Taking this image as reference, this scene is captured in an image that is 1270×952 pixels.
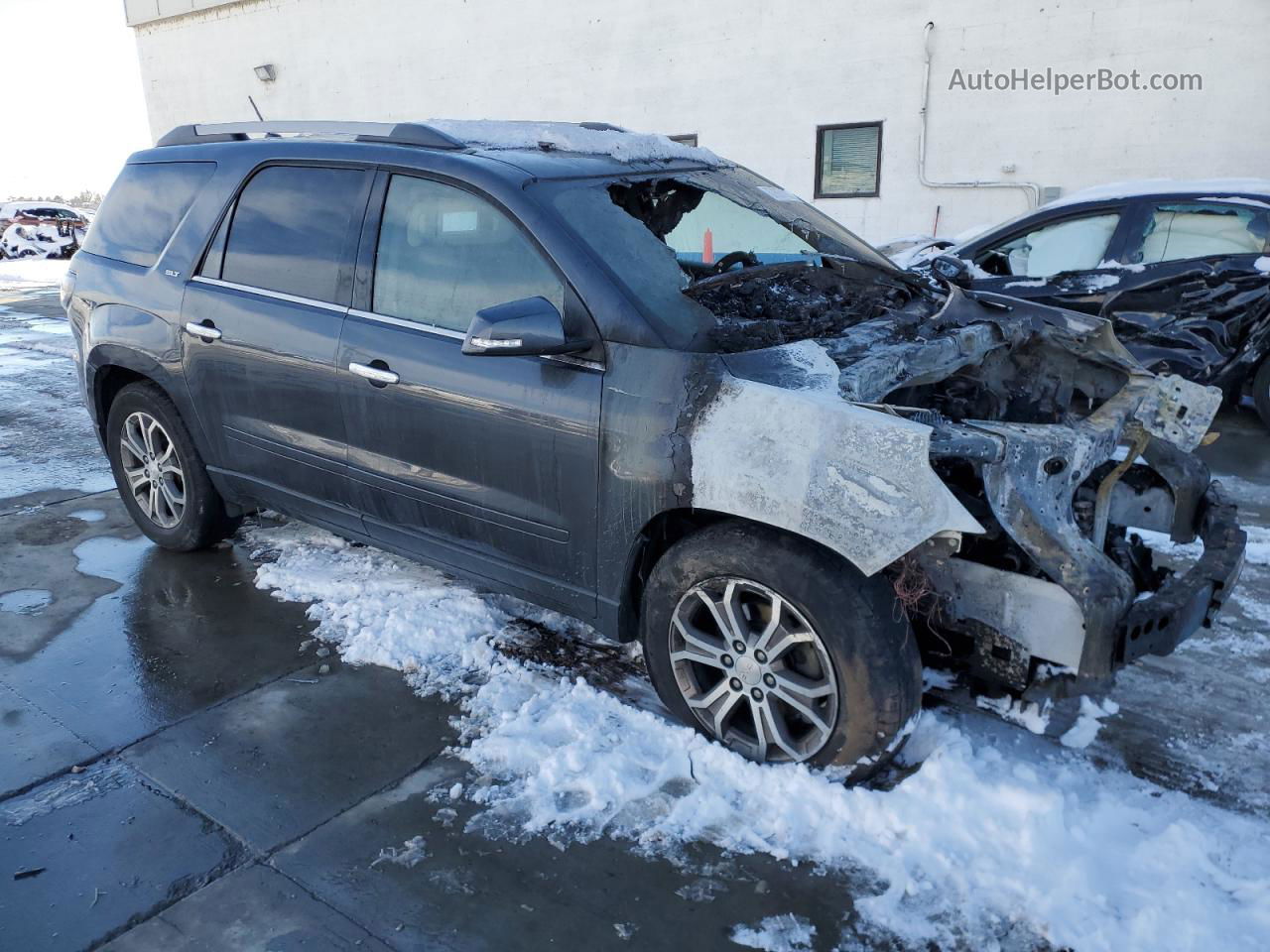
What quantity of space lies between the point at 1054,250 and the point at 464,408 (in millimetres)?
5435

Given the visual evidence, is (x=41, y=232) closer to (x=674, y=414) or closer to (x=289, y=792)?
(x=289, y=792)

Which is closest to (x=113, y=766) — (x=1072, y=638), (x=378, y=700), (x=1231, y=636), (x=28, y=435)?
(x=378, y=700)

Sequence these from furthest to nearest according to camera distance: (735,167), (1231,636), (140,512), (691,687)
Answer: (140,512) → (735,167) → (1231,636) → (691,687)

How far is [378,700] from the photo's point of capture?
11.1ft

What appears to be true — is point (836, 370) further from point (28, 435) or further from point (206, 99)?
point (206, 99)

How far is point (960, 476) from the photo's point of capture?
279 cm

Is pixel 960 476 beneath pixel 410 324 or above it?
beneath

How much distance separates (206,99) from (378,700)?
20745 millimetres

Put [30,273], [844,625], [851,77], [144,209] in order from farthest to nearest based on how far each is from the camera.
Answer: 1. [30,273]
2. [851,77]
3. [144,209]
4. [844,625]

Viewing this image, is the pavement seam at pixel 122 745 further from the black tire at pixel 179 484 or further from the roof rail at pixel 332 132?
the roof rail at pixel 332 132

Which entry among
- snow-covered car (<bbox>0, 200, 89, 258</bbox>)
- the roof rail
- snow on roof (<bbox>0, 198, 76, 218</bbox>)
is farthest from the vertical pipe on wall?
snow on roof (<bbox>0, 198, 76, 218</bbox>)

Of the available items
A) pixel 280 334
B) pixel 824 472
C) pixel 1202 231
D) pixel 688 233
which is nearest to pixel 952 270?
pixel 688 233

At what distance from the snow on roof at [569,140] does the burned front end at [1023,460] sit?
2.54 feet

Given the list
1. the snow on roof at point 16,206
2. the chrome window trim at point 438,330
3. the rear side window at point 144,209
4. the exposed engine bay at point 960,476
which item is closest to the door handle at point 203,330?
the rear side window at point 144,209
